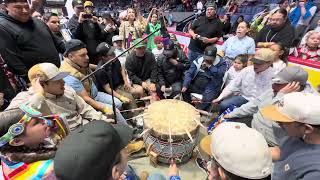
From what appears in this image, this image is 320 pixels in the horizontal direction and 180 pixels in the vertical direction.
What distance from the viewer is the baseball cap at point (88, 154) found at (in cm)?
109

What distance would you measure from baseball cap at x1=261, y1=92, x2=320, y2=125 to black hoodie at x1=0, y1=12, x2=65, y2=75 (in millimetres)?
2615

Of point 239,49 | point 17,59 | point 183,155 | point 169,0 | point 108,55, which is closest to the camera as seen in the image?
point 17,59

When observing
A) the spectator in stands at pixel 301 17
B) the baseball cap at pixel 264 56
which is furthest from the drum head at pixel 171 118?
the spectator in stands at pixel 301 17

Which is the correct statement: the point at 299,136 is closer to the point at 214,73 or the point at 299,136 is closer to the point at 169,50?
the point at 214,73

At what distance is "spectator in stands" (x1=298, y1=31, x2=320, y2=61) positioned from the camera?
4176mm

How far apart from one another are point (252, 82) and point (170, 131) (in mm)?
1541

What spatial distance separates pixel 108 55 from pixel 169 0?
17209 mm

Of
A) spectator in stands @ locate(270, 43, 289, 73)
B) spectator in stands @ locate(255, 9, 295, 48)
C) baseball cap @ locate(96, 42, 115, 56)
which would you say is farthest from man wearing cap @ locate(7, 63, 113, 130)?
spectator in stands @ locate(255, 9, 295, 48)

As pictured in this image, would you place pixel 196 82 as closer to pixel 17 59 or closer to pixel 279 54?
pixel 279 54

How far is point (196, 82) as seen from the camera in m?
4.50

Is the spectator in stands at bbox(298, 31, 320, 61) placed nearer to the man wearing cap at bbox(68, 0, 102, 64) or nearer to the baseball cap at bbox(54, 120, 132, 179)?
the man wearing cap at bbox(68, 0, 102, 64)

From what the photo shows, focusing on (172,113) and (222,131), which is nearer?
(222,131)

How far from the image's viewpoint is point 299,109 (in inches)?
66.6

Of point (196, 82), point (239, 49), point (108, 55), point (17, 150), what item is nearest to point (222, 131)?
point (17, 150)
